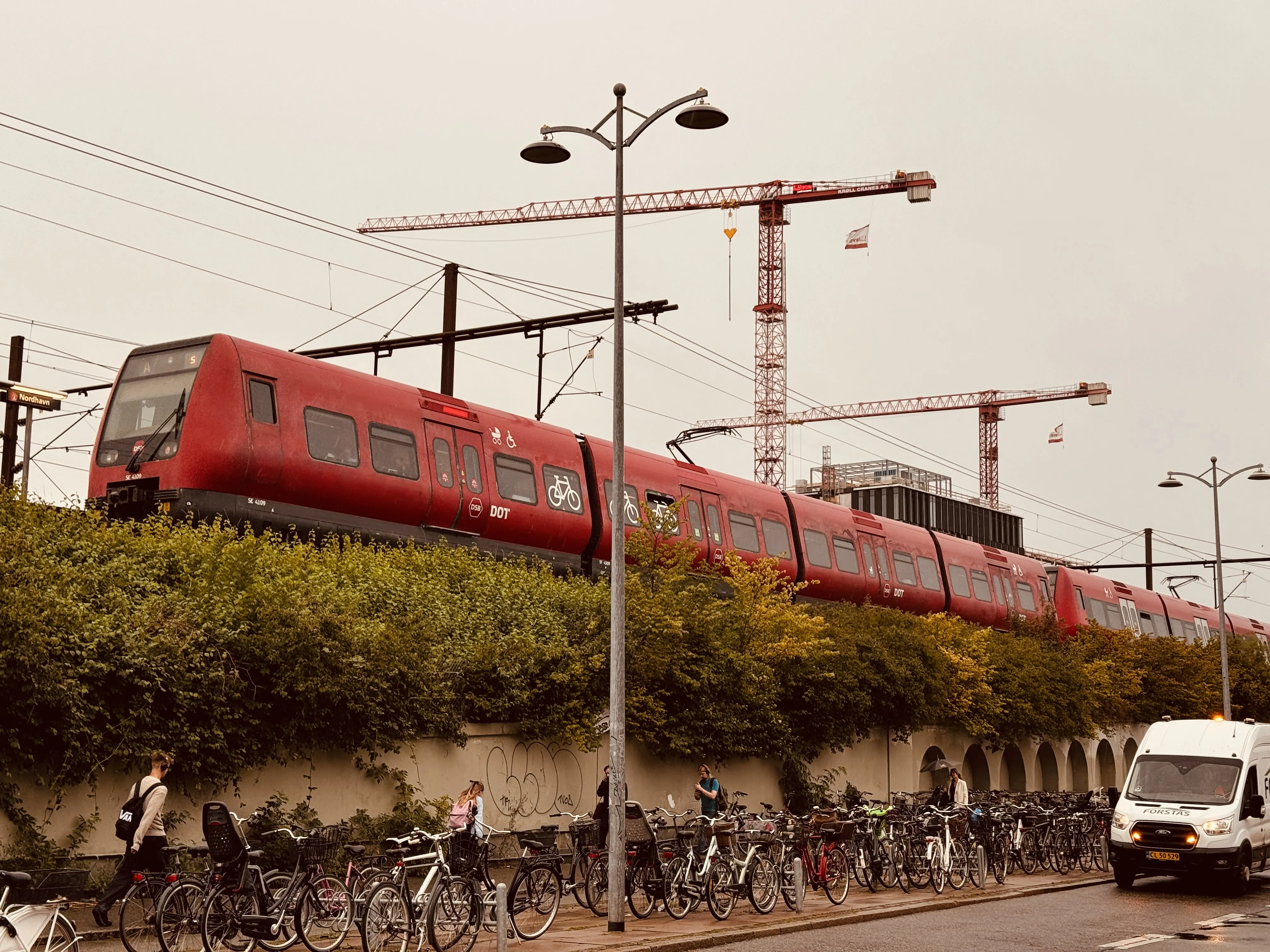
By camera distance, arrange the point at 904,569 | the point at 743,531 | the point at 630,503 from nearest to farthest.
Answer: the point at 630,503, the point at 743,531, the point at 904,569

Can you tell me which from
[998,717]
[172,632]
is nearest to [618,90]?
[172,632]

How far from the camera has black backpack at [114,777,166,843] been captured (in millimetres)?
13273

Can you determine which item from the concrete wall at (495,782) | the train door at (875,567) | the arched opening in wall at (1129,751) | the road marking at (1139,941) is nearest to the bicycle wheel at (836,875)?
the concrete wall at (495,782)

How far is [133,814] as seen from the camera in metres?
13.4

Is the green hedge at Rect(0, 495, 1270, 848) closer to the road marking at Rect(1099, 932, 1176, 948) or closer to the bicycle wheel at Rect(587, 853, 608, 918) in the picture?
the bicycle wheel at Rect(587, 853, 608, 918)

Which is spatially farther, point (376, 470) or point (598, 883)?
point (376, 470)

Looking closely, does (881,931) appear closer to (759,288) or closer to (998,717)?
(998,717)

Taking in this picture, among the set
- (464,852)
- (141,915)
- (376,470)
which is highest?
(376,470)

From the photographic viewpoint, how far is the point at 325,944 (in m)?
13.2

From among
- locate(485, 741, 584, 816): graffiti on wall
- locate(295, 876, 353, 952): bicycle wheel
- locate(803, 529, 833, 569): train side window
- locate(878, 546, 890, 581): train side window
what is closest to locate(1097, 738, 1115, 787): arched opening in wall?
locate(878, 546, 890, 581): train side window

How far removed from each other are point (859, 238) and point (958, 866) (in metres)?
67.4

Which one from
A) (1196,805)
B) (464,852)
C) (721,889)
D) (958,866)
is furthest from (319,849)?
(1196,805)

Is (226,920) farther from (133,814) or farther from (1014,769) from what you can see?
(1014,769)

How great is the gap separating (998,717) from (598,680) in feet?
61.1
